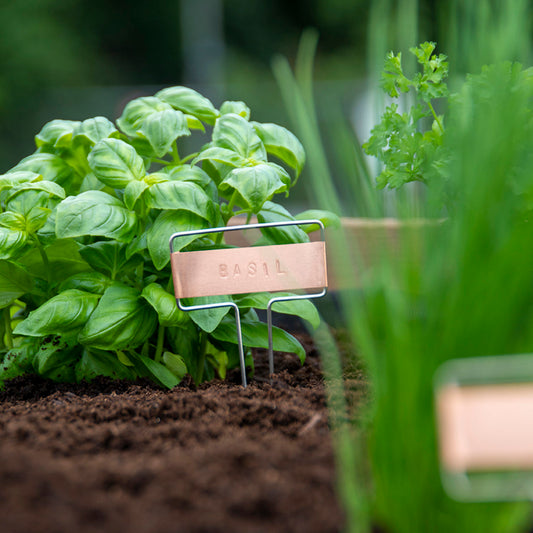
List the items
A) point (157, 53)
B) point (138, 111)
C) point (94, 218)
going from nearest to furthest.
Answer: point (94, 218)
point (138, 111)
point (157, 53)

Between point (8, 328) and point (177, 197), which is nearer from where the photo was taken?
point (177, 197)

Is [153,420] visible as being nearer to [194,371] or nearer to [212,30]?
[194,371]

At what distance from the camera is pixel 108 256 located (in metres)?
1.09

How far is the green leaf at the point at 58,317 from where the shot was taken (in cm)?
100

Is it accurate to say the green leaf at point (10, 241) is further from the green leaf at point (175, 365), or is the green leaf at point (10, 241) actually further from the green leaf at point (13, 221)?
the green leaf at point (175, 365)

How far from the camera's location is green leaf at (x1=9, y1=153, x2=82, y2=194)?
119 cm

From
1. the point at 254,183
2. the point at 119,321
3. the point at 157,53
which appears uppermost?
the point at 157,53

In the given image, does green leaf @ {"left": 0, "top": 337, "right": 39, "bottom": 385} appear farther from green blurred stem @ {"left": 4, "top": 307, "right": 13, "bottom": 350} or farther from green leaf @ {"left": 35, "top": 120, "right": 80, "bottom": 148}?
green leaf @ {"left": 35, "top": 120, "right": 80, "bottom": 148}

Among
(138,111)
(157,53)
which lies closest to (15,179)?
(138,111)

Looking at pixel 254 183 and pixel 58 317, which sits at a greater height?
pixel 254 183

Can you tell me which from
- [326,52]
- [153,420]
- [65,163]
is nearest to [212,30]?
[326,52]

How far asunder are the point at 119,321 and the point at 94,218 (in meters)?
0.18

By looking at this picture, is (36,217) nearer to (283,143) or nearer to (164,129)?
(164,129)

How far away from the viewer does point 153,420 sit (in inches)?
33.0
